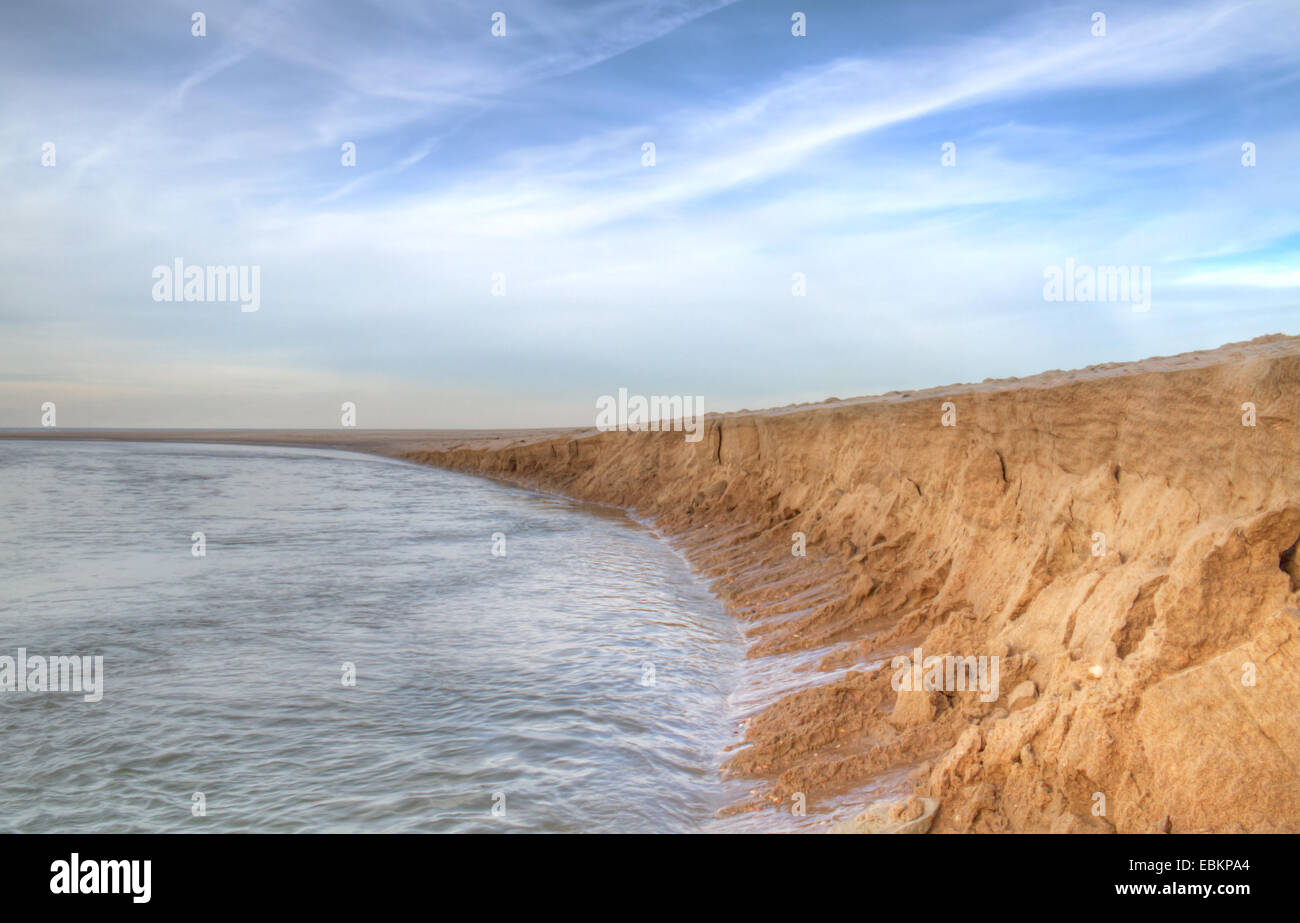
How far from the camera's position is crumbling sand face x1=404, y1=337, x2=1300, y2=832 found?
4137mm

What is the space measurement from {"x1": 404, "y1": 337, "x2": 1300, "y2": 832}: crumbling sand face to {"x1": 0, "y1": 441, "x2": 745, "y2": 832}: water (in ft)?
3.32

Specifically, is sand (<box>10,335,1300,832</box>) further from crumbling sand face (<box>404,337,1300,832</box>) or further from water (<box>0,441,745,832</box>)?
water (<box>0,441,745,832</box>)

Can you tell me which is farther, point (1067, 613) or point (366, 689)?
point (366, 689)

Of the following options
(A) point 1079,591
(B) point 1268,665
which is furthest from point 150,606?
(B) point 1268,665

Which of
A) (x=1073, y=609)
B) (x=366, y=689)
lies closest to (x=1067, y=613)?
(x=1073, y=609)

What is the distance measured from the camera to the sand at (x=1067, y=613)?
4145mm

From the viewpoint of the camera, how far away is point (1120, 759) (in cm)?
424

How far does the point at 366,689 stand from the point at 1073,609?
642cm

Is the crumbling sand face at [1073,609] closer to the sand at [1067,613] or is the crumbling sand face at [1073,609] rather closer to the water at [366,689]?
the sand at [1067,613]

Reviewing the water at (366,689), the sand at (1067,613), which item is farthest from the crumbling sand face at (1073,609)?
the water at (366,689)

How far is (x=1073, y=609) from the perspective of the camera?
6.00 m

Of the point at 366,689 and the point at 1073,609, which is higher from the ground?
the point at 1073,609

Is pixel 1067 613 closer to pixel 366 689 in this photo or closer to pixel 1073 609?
pixel 1073 609
